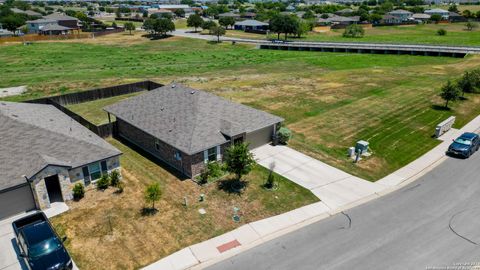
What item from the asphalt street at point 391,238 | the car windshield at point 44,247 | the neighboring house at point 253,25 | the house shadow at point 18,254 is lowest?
the asphalt street at point 391,238

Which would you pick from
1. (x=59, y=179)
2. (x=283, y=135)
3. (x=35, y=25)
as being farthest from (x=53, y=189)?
(x=35, y=25)

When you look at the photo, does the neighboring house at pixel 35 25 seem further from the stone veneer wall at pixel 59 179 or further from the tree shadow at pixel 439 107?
the tree shadow at pixel 439 107

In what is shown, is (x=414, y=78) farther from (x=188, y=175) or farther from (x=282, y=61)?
(x=188, y=175)

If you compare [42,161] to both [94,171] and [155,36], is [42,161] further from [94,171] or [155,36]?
[155,36]

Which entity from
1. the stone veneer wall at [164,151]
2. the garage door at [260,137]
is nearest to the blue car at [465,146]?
the garage door at [260,137]

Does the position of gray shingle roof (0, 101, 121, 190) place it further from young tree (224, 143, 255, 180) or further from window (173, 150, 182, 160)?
young tree (224, 143, 255, 180)

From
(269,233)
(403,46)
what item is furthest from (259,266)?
(403,46)
